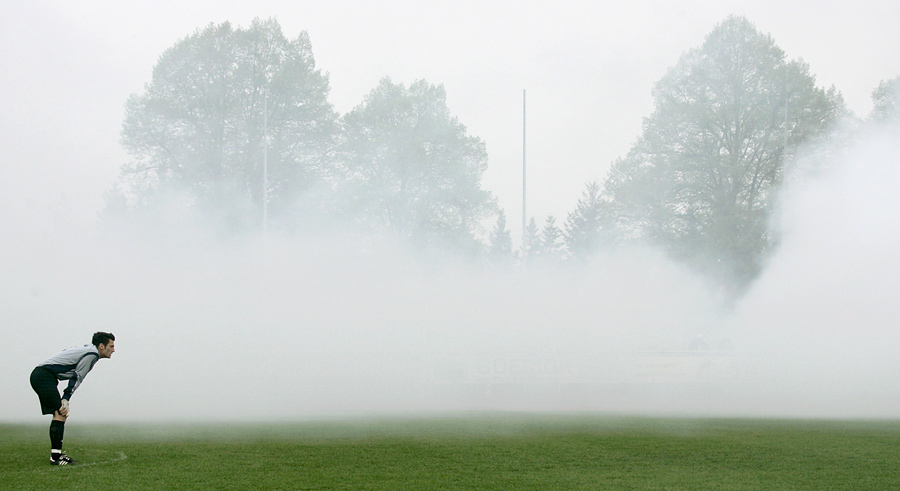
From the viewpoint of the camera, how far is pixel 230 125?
35094 millimetres

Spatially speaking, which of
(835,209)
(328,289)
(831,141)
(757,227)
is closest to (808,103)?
(831,141)

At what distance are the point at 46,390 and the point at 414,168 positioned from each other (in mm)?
27444

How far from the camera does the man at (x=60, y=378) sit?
9.83 meters

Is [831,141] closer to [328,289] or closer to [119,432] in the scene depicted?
[328,289]

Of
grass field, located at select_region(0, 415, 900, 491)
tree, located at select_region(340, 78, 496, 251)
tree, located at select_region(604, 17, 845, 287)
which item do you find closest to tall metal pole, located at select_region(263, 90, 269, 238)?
tree, located at select_region(340, 78, 496, 251)

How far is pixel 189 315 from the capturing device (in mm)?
24266

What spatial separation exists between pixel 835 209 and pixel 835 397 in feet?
25.4

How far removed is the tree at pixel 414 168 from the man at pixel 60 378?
25.0 metres

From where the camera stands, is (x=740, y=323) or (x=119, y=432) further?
(x=740, y=323)

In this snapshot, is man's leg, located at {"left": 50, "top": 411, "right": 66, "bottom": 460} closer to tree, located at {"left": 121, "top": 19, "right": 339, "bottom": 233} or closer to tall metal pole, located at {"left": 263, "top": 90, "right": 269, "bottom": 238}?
tall metal pole, located at {"left": 263, "top": 90, "right": 269, "bottom": 238}

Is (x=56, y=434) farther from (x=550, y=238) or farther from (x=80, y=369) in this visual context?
(x=550, y=238)

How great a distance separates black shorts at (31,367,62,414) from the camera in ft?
32.1

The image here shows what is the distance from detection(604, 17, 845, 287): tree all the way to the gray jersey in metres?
30.1

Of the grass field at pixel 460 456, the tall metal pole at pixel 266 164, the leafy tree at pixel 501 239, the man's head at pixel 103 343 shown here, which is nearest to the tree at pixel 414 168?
the tall metal pole at pixel 266 164
